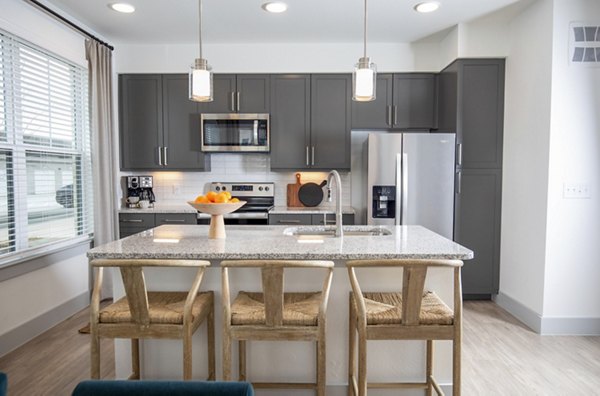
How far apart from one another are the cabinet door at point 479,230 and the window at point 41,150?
3555mm

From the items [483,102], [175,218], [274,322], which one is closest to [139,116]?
[175,218]

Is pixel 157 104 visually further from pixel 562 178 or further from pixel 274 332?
pixel 562 178

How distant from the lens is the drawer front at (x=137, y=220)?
4.09m

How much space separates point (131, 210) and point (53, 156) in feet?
3.16

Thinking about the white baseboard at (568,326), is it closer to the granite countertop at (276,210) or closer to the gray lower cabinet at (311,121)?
the granite countertop at (276,210)

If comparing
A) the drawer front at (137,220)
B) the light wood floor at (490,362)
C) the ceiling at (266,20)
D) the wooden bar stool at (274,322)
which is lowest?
the light wood floor at (490,362)

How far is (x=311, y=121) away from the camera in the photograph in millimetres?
4273

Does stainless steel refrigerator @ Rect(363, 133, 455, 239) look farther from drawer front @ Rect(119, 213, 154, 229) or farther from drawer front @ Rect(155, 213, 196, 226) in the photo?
drawer front @ Rect(119, 213, 154, 229)

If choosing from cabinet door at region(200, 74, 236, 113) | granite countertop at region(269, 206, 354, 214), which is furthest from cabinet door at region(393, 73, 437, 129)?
cabinet door at region(200, 74, 236, 113)

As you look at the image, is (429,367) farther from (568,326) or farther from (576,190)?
(576,190)

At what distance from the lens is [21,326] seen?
293 cm

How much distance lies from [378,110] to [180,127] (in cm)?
212

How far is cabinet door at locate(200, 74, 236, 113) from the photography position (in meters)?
4.26

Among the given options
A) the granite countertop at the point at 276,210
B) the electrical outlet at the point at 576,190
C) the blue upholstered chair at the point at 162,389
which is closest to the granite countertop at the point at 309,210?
the granite countertop at the point at 276,210
